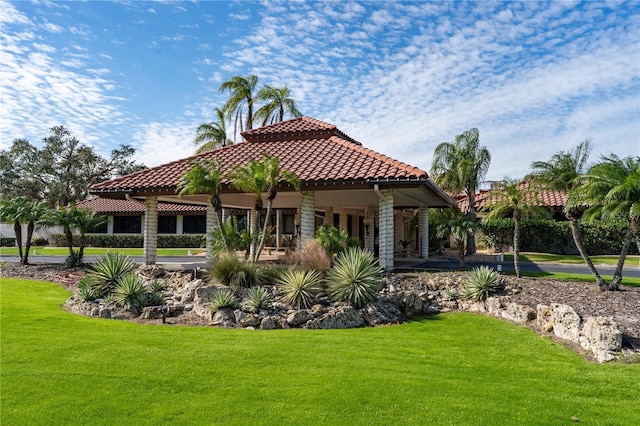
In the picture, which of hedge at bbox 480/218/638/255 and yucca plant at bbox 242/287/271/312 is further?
hedge at bbox 480/218/638/255

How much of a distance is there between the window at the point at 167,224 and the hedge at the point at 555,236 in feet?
86.3

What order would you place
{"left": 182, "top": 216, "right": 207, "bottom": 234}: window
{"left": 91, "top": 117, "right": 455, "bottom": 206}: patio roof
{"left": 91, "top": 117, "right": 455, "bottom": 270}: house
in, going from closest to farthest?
{"left": 91, "top": 117, "right": 455, "bottom": 206}: patio roof < {"left": 91, "top": 117, "right": 455, "bottom": 270}: house < {"left": 182, "top": 216, "right": 207, "bottom": 234}: window

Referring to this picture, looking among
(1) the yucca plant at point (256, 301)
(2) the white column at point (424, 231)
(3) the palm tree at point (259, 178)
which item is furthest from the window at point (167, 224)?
(1) the yucca plant at point (256, 301)

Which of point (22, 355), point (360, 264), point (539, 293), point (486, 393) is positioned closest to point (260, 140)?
point (360, 264)

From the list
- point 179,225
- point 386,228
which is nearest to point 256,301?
point 386,228

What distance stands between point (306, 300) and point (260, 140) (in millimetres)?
11575

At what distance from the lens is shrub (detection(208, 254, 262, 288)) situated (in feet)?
44.8

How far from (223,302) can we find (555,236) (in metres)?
28.1

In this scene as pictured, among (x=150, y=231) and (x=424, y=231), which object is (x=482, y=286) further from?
(x=424, y=231)

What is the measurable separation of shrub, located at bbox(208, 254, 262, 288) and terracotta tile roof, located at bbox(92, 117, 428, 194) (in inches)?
152

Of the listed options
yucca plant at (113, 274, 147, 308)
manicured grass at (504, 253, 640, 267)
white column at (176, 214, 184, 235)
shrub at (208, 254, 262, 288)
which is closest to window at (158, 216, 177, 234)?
white column at (176, 214, 184, 235)

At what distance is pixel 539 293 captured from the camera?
1400cm

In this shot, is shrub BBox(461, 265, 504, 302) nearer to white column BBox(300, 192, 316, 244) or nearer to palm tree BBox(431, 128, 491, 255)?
white column BBox(300, 192, 316, 244)

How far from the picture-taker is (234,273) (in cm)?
1377
